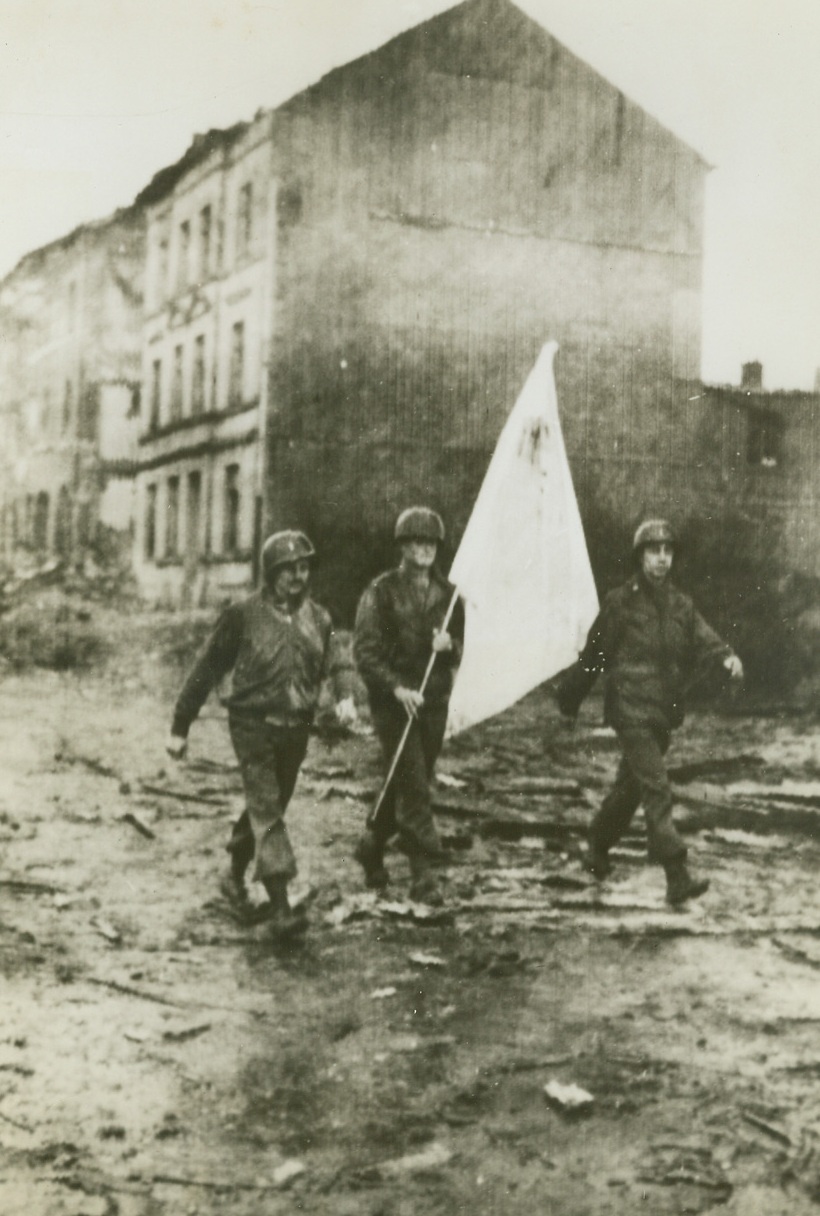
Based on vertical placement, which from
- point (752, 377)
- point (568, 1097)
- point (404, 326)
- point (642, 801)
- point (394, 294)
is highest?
point (394, 294)

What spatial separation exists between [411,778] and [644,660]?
949mm

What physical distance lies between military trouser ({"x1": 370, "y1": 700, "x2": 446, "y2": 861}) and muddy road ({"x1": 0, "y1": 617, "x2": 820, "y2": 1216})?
0.09 meters

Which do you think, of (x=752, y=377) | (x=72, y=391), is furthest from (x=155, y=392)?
(x=752, y=377)

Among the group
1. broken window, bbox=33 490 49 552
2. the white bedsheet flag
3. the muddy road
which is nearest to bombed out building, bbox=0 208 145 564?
broken window, bbox=33 490 49 552

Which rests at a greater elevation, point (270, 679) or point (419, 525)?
point (419, 525)

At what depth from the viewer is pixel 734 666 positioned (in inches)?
166

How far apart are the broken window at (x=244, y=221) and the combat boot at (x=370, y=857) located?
6.79 feet

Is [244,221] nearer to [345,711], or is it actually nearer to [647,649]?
[345,711]

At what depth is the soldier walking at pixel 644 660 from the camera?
4195 mm

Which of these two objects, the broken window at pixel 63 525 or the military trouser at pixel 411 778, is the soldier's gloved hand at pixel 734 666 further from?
the broken window at pixel 63 525

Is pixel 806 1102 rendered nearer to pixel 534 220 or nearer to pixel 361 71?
pixel 534 220

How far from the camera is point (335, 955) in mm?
3846

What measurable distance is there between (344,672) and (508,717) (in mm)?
613

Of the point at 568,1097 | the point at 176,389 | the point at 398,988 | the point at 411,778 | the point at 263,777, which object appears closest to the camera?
the point at 568,1097
